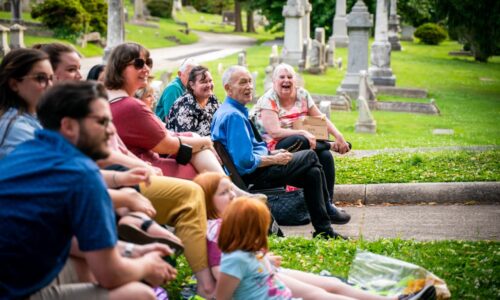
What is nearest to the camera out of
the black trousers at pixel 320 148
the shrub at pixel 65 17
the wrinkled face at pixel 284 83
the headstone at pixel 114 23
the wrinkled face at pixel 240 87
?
the wrinkled face at pixel 240 87

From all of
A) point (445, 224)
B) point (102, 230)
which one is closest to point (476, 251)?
point (445, 224)

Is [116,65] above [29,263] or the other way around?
above

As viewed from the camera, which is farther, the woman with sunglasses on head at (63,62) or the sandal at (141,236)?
the woman with sunglasses on head at (63,62)

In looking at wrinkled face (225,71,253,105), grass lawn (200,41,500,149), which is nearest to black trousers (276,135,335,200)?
wrinkled face (225,71,253,105)

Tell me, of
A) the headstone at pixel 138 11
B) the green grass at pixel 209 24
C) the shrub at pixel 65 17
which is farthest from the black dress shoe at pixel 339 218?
the green grass at pixel 209 24

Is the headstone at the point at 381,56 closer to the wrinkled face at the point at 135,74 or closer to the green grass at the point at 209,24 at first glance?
the wrinkled face at the point at 135,74

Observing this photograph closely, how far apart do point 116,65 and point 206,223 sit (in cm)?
163

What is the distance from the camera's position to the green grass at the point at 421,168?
30.6 ft

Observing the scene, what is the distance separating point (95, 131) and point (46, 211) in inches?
17.2

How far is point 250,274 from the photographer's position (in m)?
4.60

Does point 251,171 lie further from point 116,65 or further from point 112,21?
point 112,21

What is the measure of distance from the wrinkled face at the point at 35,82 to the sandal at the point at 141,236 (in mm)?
1000

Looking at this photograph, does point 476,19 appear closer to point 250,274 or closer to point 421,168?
point 421,168

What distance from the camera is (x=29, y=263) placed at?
3.73m
